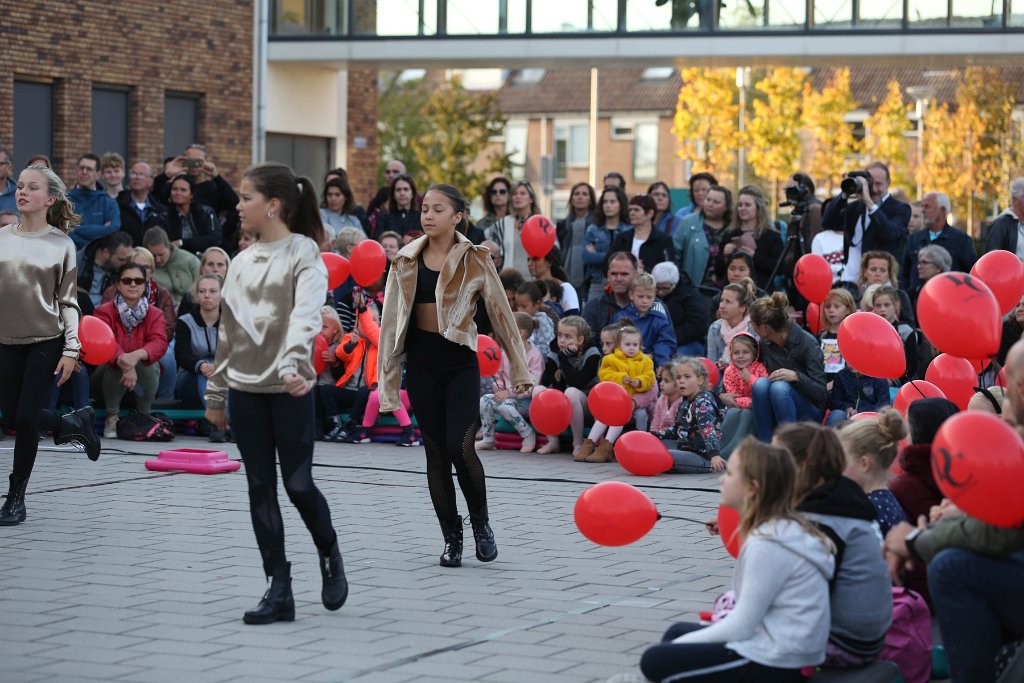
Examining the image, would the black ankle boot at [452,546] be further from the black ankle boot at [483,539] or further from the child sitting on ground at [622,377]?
the child sitting on ground at [622,377]

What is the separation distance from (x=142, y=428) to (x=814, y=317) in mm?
5909

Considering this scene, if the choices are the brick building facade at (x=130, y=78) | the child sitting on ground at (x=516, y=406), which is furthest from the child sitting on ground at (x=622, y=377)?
the brick building facade at (x=130, y=78)

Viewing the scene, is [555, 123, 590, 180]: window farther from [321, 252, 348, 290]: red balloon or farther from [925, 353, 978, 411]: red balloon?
[925, 353, 978, 411]: red balloon

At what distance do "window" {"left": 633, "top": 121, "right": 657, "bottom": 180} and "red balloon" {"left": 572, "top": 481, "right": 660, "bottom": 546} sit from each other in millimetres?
62365

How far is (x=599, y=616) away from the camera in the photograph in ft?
22.1

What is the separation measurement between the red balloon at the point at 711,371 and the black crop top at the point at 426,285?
482 cm

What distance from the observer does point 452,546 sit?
7.86 m

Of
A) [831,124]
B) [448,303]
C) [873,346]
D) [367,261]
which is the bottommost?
[873,346]

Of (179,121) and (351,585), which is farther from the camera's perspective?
(179,121)

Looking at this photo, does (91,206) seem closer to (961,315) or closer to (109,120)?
(109,120)

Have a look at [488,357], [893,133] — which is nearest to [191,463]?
[488,357]

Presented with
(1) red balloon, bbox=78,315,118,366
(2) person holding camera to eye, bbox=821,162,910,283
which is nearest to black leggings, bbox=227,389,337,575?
(1) red balloon, bbox=78,315,118,366

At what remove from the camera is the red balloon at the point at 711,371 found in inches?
486

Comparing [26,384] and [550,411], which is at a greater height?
[26,384]
